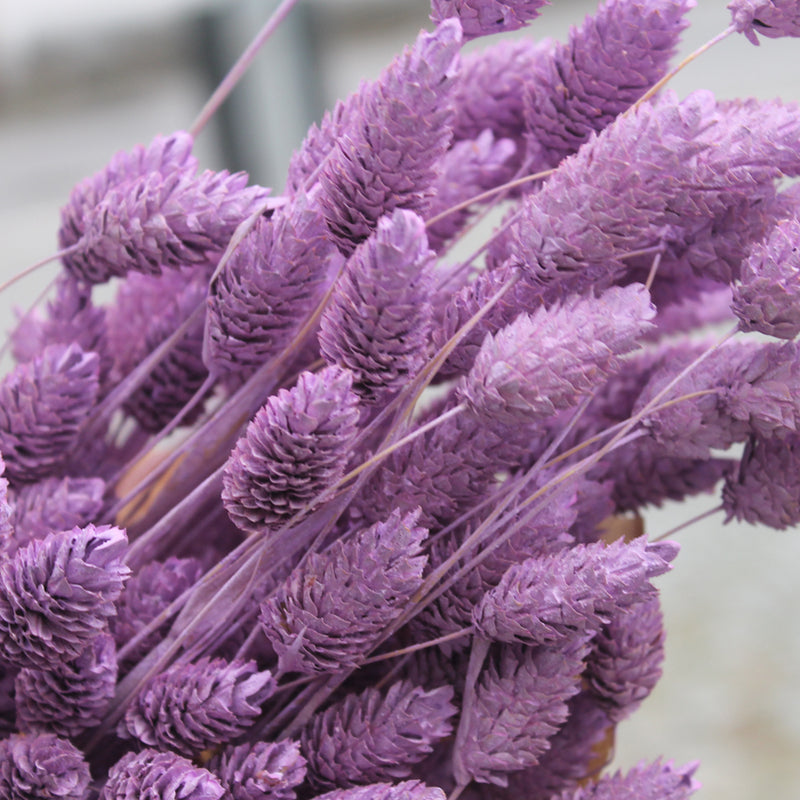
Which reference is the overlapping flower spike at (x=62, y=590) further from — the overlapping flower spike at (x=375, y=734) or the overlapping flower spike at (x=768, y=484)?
the overlapping flower spike at (x=768, y=484)

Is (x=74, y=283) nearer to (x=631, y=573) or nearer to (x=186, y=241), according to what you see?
(x=186, y=241)

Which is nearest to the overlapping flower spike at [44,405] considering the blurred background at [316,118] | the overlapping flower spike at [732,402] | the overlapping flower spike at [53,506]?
the overlapping flower spike at [53,506]

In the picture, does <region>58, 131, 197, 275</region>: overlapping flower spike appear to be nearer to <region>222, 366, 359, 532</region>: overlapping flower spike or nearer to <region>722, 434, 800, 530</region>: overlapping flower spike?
<region>222, 366, 359, 532</region>: overlapping flower spike

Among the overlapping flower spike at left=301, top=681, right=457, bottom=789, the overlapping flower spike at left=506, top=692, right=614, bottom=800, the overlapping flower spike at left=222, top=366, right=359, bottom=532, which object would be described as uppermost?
the overlapping flower spike at left=222, top=366, right=359, bottom=532

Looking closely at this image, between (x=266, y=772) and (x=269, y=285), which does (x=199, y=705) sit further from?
(x=269, y=285)

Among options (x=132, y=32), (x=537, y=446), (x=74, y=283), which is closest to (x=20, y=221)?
(x=132, y=32)

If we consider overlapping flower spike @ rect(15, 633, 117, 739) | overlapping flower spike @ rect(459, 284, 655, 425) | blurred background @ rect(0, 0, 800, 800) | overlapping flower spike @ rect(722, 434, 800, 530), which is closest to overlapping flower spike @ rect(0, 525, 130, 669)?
overlapping flower spike @ rect(15, 633, 117, 739)

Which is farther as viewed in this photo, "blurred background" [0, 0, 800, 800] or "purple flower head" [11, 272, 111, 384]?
"blurred background" [0, 0, 800, 800]

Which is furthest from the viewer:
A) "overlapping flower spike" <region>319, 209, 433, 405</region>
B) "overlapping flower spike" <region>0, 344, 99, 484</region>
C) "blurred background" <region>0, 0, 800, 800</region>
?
"blurred background" <region>0, 0, 800, 800</region>
